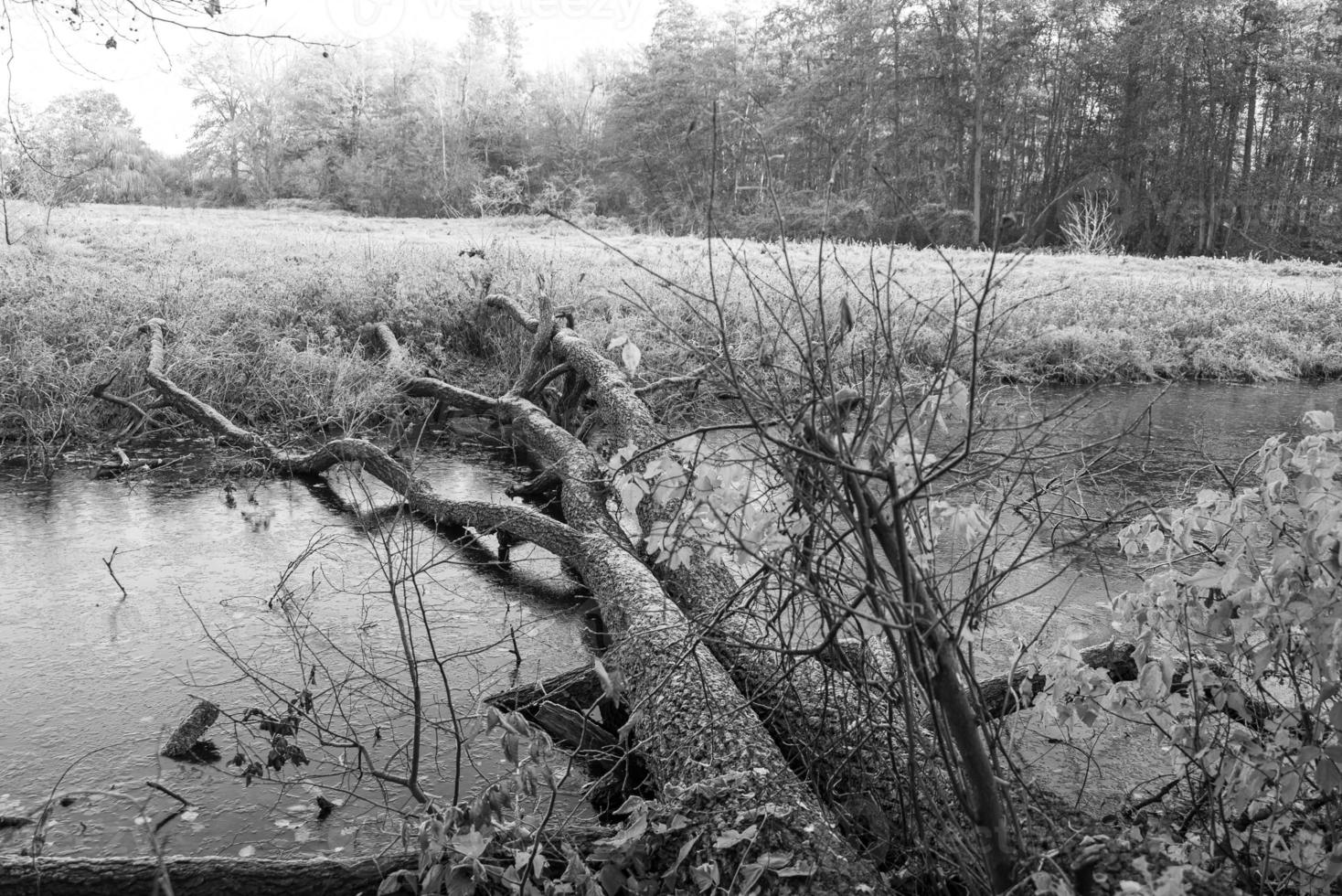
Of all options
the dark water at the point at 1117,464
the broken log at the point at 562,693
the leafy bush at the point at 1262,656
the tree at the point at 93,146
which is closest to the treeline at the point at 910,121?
the tree at the point at 93,146

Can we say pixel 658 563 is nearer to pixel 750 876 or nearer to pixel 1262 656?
pixel 750 876

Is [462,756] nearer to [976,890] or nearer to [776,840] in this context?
[776,840]

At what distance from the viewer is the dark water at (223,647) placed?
12.6 ft

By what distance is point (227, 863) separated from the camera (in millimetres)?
2865

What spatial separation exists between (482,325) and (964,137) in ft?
111

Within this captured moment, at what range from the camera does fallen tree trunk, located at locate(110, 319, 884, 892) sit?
2.77m

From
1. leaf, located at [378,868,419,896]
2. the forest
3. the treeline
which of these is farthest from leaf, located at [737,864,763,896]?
the treeline

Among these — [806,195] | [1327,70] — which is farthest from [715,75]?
[1327,70]

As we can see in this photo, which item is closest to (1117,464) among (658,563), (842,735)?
(842,735)

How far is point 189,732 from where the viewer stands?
13.7 feet

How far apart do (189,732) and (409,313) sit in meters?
9.50

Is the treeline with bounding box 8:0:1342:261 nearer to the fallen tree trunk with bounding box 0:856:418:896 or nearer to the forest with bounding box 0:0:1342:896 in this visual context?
the forest with bounding box 0:0:1342:896

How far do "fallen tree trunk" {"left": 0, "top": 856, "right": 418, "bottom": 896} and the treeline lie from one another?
933 inches

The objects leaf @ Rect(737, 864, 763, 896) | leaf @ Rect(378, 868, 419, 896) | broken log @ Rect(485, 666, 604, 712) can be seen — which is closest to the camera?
leaf @ Rect(737, 864, 763, 896)
